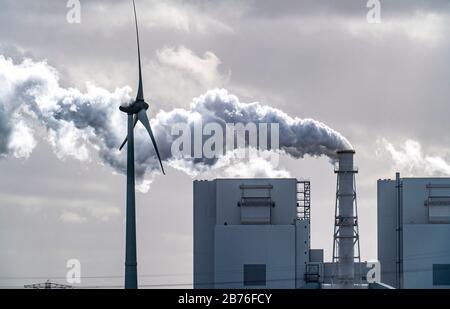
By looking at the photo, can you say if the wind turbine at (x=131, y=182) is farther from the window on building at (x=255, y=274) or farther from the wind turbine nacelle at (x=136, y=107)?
the window on building at (x=255, y=274)

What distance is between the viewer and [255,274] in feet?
298

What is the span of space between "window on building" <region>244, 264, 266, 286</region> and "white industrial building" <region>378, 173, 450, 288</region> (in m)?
12.8

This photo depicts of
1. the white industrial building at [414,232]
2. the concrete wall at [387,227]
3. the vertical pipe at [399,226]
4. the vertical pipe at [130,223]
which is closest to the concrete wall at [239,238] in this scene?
the concrete wall at [387,227]

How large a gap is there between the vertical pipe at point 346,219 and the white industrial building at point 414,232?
487 centimetres

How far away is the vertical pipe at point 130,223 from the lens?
71.3 metres

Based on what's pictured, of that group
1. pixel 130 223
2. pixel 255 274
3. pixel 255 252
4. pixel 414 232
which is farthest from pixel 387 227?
pixel 130 223

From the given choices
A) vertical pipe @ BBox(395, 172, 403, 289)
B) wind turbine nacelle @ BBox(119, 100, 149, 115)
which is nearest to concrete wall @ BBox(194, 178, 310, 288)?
vertical pipe @ BBox(395, 172, 403, 289)

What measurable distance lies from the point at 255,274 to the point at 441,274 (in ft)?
57.0

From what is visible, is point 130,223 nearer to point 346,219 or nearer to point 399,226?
point 346,219

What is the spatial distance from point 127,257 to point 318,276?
23647 mm
